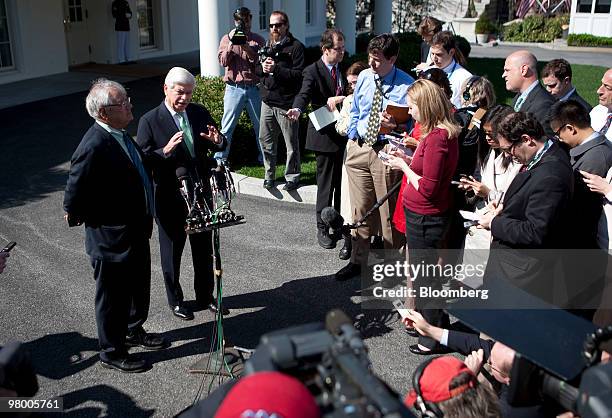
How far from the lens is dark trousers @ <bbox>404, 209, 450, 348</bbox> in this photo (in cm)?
490

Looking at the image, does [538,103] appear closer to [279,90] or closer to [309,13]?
[279,90]

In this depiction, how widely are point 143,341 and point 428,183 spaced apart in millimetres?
2521

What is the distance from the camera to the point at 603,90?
548cm

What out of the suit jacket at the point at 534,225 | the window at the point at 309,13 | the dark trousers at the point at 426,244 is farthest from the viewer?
the window at the point at 309,13

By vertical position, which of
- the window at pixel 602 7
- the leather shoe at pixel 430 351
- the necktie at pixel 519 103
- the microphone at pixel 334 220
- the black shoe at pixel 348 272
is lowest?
the leather shoe at pixel 430 351

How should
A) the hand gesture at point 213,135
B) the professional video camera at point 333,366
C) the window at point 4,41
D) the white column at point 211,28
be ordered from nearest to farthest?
the professional video camera at point 333,366 < the hand gesture at point 213,135 < the white column at point 211,28 < the window at point 4,41

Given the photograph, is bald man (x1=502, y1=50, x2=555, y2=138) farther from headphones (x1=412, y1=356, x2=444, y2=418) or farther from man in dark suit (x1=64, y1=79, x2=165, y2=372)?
headphones (x1=412, y1=356, x2=444, y2=418)

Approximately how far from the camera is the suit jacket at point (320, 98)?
22.3 ft

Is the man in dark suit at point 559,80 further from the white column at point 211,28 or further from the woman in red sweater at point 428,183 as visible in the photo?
the white column at point 211,28

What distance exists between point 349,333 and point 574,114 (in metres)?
3.63

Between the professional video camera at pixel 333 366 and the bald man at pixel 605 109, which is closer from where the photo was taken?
the professional video camera at pixel 333 366

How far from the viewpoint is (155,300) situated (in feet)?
19.0

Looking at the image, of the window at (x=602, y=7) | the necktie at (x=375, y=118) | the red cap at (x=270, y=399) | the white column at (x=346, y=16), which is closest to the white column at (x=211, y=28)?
the necktie at (x=375, y=118)

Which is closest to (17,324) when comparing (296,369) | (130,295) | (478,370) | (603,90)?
(130,295)
